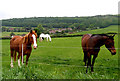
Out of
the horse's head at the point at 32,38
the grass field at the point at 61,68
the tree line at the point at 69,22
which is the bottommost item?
the grass field at the point at 61,68

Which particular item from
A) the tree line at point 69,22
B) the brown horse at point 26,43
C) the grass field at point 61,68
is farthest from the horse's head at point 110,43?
the tree line at point 69,22

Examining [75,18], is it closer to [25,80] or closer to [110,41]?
[110,41]

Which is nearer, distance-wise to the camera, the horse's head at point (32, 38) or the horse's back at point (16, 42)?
the horse's head at point (32, 38)

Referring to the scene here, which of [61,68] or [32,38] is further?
[61,68]

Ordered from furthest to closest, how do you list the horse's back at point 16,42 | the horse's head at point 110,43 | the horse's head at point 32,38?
1. the horse's back at point 16,42
2. the horse's head at point 32,38
3. the horse's head at point 110,43

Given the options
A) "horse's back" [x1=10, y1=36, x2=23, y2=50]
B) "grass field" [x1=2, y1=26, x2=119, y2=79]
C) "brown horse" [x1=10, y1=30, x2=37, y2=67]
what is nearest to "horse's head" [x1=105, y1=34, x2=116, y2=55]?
"grass field" [x1=2, y1=26, x2=119, y2=79]

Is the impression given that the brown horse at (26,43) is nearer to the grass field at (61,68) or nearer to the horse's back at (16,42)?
the horse's back at (16,42)

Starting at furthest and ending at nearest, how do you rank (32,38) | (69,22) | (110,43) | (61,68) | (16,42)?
(69,22) → (61,68) → (16,42) → (32,38) → (110,43)

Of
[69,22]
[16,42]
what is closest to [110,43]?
[16,42]

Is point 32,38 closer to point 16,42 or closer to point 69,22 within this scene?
point 16,42

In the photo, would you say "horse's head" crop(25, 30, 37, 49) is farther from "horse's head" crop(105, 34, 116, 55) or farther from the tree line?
the tree line

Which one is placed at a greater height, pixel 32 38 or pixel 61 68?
pixel 32 38

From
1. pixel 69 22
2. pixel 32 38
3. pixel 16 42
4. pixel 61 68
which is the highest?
pixel 69 22

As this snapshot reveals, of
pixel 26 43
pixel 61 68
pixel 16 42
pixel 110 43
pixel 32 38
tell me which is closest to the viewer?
pixel 110 43
